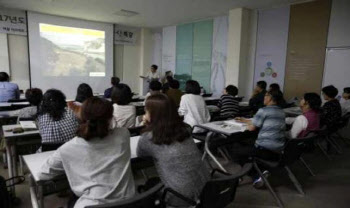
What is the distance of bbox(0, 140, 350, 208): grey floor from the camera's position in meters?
2.61

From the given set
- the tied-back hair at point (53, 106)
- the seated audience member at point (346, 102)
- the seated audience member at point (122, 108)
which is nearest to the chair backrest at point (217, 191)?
the tied-back hair at point (53, 106)

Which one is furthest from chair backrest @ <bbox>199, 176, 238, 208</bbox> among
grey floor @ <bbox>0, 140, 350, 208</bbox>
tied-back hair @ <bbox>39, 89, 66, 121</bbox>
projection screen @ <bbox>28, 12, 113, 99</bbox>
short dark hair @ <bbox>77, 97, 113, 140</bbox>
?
projection screen @ <bbox>28, 12, 113, 99</bbox>

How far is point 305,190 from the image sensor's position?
9.73 ft

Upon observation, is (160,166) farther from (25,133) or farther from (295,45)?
(295,45)

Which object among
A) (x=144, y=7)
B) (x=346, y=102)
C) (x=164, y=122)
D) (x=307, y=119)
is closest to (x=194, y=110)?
(x=307, y=119)

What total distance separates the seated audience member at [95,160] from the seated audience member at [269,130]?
1.76 m

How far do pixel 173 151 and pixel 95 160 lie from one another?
0.45 m

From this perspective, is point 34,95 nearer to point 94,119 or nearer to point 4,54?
point 94,119

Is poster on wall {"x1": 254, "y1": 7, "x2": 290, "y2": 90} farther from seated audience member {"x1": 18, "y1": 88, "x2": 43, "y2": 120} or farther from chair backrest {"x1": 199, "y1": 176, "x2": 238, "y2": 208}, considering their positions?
seated audience member {"x1": 18, "y1": 88, "x2": 43, "y2": 120}

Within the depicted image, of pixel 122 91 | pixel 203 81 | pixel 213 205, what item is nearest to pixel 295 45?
pixel 203 81

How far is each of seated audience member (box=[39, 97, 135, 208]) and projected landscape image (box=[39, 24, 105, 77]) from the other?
7069 millimetres

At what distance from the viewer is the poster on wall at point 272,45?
596 cm

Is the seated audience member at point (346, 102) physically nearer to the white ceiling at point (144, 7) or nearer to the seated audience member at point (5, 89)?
the white ceiling at point (144, 7)

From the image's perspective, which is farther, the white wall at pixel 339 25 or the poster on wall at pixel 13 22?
the poster on wall at pixel 13 22
